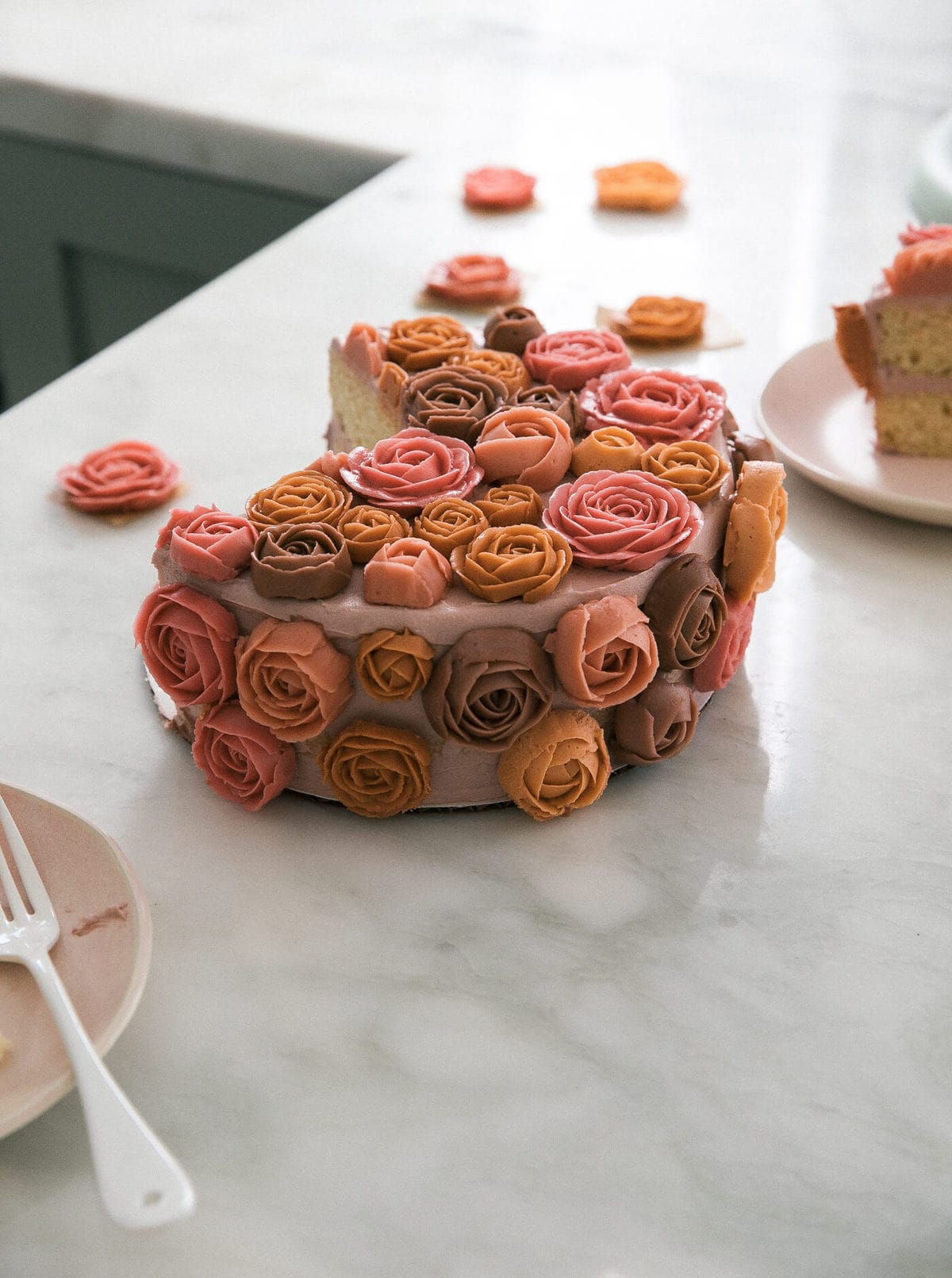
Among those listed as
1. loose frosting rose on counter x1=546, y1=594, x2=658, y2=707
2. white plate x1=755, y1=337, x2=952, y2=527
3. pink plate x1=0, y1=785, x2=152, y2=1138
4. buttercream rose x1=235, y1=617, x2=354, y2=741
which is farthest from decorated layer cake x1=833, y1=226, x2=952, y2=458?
pink plate x1=0, y1=785, x2=152, y2=1138

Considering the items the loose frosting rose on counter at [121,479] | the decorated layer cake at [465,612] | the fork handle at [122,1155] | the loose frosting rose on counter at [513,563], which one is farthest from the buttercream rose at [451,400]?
the fork handle at [122,1155]

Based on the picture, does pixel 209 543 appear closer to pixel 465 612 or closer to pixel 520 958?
pixel 465 612

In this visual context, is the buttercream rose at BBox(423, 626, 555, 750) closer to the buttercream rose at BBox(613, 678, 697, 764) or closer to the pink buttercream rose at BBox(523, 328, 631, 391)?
the buttercream rose at BBox(613, 678, 697, 764)

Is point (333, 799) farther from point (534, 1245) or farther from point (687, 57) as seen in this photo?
point (687, 57)

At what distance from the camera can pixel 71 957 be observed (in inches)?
21.8

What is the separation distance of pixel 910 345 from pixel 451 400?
358mm

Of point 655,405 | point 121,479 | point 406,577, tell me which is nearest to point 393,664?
point 406,577

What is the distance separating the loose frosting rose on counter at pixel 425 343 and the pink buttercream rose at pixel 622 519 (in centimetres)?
17

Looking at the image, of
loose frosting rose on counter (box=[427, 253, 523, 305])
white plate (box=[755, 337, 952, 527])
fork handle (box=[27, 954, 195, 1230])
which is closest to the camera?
fork handle (box=[27, 954, 195, 1230])

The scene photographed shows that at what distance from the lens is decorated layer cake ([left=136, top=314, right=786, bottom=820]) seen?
63 cm

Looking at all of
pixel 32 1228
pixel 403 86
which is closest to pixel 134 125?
pixel 403 86

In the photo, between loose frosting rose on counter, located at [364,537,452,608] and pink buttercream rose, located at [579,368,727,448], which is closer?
loose frosting rose on counter, located at [364,537,452,608]

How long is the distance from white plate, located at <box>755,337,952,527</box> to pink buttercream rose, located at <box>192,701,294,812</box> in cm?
46

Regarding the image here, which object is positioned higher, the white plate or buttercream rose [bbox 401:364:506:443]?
buttercream rose [bbox 401:364:506:443]
